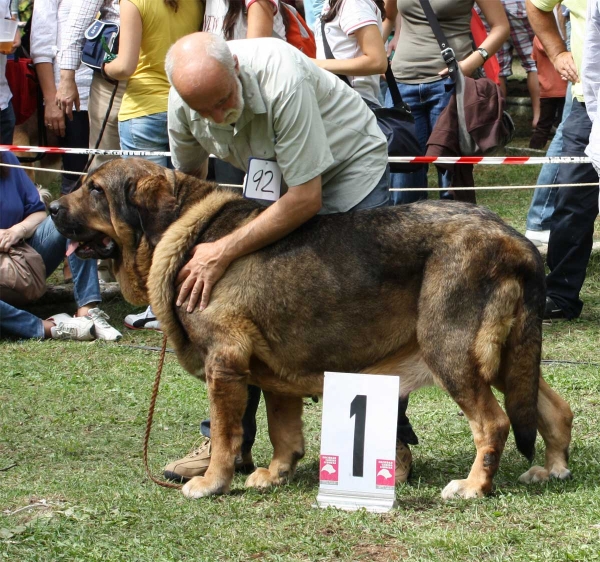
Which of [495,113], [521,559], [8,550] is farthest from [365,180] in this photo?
[495,113]

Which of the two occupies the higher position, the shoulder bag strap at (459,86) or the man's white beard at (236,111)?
the man's white beard at (236,111)

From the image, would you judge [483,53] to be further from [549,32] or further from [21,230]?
[21,230]

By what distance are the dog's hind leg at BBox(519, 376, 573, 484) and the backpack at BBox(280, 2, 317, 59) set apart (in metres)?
3.49

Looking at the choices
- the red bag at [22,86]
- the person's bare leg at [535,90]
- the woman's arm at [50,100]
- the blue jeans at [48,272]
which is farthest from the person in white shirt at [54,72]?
the person's bare leg at [535,90]

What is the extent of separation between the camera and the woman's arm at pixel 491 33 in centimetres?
743

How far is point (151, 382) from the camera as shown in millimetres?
6348

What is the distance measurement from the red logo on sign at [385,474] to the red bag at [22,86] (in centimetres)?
614

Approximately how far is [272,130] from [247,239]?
0.49m


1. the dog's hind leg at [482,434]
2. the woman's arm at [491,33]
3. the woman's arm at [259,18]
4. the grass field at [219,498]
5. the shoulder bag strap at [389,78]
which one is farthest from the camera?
the woman's arm at [491,33]

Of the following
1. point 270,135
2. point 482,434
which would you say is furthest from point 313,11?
point 482,434

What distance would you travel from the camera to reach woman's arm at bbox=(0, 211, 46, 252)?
748 centimetres

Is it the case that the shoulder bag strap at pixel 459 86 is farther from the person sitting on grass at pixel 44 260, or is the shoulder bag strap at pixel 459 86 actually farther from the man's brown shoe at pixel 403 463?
the man's brown shoe at pixel 403 463

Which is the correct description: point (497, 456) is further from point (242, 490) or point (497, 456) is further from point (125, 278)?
point (125, 278)

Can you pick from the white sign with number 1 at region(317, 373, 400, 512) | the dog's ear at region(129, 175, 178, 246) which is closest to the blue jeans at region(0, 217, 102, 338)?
the dog's ear at region(129, 175, 178, 246)
